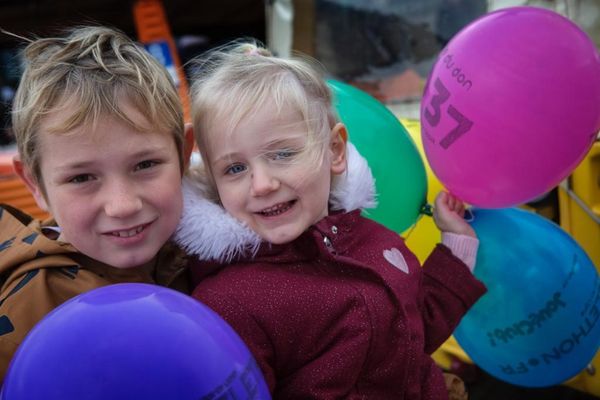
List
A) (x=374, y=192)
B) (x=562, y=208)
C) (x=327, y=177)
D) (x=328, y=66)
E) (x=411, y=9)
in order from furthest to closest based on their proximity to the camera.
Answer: (x=328, y=66), (x=411, y=9), (x=562, y=208), (x=374, y=192), (x=327, y=177)

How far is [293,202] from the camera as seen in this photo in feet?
4.37

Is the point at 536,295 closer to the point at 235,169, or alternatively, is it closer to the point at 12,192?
the point at 235,169

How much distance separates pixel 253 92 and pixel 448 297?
2.56 ft

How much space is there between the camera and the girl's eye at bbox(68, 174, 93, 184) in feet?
3.94

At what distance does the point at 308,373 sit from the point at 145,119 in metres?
0.66

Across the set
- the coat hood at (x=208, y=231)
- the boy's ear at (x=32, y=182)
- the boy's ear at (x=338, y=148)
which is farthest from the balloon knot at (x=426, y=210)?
the boy's ear at (x=32, y=182)

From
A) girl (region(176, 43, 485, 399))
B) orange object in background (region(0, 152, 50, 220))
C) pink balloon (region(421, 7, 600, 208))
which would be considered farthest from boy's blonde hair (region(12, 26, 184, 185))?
orange object in background (region(0, 152, 50, 220))

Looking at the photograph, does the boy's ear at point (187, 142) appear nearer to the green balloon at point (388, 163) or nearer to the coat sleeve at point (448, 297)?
the green balloon at point (388, 163)

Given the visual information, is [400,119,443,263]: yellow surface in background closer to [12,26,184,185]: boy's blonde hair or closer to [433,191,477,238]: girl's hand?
[433,191,477,238]: girl's hand

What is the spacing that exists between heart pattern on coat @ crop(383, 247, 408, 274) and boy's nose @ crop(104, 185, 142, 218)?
632 millimetres

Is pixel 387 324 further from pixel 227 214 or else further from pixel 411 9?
pixel 411 9

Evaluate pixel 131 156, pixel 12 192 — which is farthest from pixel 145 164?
pixel 12 192

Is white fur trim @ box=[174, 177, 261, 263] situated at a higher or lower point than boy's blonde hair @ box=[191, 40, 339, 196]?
lower

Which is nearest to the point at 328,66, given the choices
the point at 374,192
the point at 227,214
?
the point at 374,192
